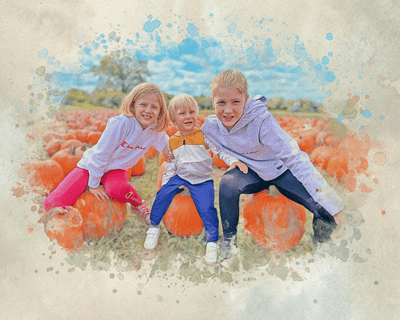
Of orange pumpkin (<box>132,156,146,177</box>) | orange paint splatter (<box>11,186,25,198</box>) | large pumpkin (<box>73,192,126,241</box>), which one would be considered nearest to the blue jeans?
large pumpkin (<box>73,192,126,241</box>)

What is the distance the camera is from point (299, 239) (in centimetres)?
250

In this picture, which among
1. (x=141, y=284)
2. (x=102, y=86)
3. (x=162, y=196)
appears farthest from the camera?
(x=162, y=196)

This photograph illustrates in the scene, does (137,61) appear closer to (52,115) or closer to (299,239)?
(52,115)

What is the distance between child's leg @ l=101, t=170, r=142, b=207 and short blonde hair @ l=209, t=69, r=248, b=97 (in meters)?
1.18

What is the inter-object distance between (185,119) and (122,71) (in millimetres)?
665

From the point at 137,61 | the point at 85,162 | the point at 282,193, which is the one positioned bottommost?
the point at 282,193

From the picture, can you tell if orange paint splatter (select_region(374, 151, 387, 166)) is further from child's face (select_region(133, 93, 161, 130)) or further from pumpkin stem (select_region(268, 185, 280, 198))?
child's face (select_region(133, 93, 161, 130))

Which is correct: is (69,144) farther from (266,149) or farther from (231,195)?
(266,149)

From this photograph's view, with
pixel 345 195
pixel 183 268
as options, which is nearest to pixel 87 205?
pixel 183 268

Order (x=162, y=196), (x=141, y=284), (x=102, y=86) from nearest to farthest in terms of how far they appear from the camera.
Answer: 1. (x=141, y=284)
2. (x=102, y=86)
3. (x=162, y=196)

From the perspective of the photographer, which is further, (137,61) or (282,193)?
(282,193)

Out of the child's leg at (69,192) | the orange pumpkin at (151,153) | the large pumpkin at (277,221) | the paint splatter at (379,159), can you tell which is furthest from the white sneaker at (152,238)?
the orange pumpkin at (151,153)

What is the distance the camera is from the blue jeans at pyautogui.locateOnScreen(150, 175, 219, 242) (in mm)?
2479

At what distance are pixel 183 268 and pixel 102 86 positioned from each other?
168 centimetres
